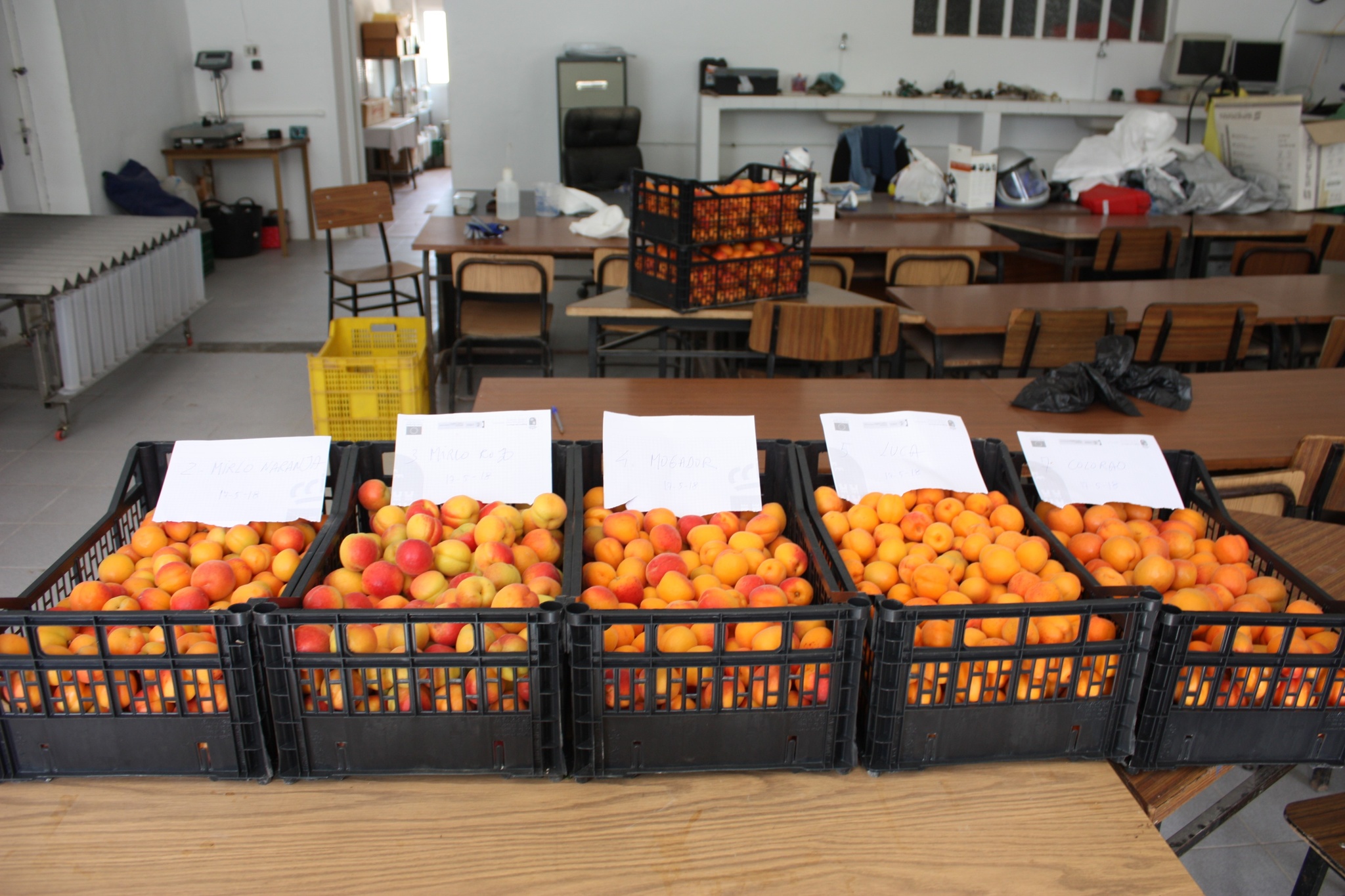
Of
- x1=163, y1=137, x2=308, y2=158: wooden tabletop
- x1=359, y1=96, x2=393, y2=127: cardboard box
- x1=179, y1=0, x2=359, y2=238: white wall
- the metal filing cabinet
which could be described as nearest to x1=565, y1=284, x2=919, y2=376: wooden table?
the metal filing cabinet

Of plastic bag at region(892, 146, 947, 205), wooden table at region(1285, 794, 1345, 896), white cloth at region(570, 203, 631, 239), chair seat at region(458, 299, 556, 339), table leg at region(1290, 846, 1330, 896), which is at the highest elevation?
plastic bag at region(892, 146, 947, 205)

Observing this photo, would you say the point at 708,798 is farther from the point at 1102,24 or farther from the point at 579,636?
the point at 1102,24

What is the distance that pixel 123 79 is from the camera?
6973 millimetres

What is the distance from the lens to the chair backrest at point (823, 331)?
3.19m

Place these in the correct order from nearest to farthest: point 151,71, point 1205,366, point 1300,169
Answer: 1. point 1205,366
2. point 1300,169
3. point 151,71

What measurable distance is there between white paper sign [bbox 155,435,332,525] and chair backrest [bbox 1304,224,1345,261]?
5.44 meters

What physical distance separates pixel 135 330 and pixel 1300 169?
6887mm

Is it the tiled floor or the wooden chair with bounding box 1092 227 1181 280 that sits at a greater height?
the wooden chair with bounding box 1092 227 1181 280

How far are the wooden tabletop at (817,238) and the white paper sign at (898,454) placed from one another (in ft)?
10.2

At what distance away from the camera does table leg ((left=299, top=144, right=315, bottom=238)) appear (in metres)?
8.23

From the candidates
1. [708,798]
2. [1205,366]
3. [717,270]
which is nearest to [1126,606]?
[708,798]

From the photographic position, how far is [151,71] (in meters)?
7.47

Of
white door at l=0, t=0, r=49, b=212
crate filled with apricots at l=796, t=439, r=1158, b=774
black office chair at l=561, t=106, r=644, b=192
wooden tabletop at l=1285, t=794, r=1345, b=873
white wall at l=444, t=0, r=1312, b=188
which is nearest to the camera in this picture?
crate filled with apricots at l=796, t=439, r=1158, b=774

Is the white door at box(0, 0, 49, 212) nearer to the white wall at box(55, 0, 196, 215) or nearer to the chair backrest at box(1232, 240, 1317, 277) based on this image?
the white wall at box(55, 0, 196, 215)
